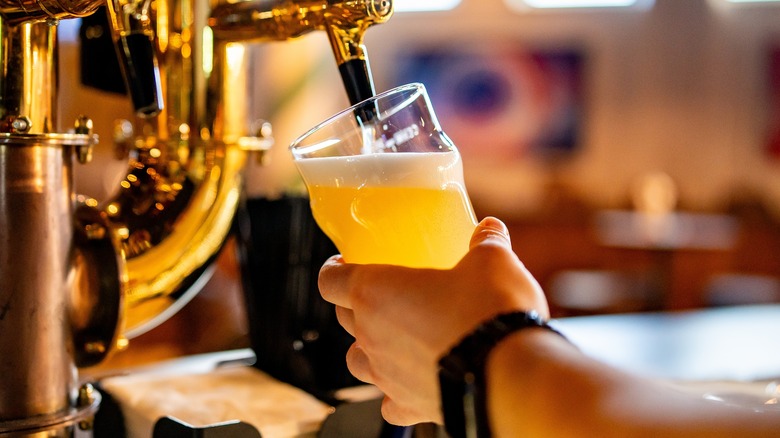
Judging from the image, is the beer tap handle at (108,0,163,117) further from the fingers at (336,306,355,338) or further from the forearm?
the forearm

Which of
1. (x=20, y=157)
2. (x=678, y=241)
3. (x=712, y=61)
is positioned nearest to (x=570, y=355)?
(x=20, y=157)

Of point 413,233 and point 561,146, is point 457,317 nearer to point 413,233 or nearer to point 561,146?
point 413,233

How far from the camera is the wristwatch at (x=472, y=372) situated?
19.5 inches

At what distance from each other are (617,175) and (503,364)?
608cm

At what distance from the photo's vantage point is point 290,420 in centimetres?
72

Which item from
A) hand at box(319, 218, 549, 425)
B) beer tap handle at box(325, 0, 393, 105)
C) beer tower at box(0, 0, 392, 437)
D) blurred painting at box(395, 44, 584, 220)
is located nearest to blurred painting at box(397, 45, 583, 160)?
blurred painting at box(395, 44, 584, 220)

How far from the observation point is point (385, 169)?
0.62 meters

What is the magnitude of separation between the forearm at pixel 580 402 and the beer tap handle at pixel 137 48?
35cm

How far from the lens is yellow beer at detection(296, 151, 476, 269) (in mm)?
620

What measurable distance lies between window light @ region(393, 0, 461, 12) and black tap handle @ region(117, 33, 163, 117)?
593 centimetres

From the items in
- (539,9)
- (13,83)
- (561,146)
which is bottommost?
(561,146)

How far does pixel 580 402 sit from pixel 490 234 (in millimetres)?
158

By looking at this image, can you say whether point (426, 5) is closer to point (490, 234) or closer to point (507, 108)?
point (507, 108)

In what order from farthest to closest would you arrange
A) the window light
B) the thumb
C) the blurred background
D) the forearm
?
the window light → the blurred background → the thumb → the forearm
